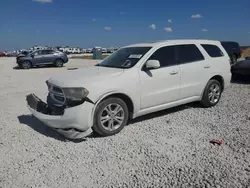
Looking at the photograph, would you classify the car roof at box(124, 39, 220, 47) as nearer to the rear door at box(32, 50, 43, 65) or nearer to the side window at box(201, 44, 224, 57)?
the side window at box(201, 44, 224, 57)

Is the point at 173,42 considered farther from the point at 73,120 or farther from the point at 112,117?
the point at 73,120

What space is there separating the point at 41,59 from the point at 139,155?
19.6 m

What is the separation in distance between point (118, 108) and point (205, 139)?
1.66m

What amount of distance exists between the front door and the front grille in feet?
5.07

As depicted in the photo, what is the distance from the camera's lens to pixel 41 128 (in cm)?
520

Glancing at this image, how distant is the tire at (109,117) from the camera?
14.6ft

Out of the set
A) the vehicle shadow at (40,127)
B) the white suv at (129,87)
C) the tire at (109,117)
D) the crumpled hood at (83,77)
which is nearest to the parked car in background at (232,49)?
the white suv at (129,87)

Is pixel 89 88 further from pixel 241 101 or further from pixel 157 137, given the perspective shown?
pixel 241 101

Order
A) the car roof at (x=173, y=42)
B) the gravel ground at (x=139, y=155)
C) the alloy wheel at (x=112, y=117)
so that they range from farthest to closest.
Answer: the car roof at (x=173, y=42) → the alloy wheel at (x=112, y=117) → the gravel ground at (x=139, y=155)

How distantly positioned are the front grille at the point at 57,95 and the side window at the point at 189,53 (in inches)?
110

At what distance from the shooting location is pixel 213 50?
655 cm

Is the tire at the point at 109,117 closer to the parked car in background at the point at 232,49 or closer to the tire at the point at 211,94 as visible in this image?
the tire at the point at 211,94

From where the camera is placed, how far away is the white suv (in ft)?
14.2

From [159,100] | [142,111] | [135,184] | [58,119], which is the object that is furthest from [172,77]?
[135,184]
